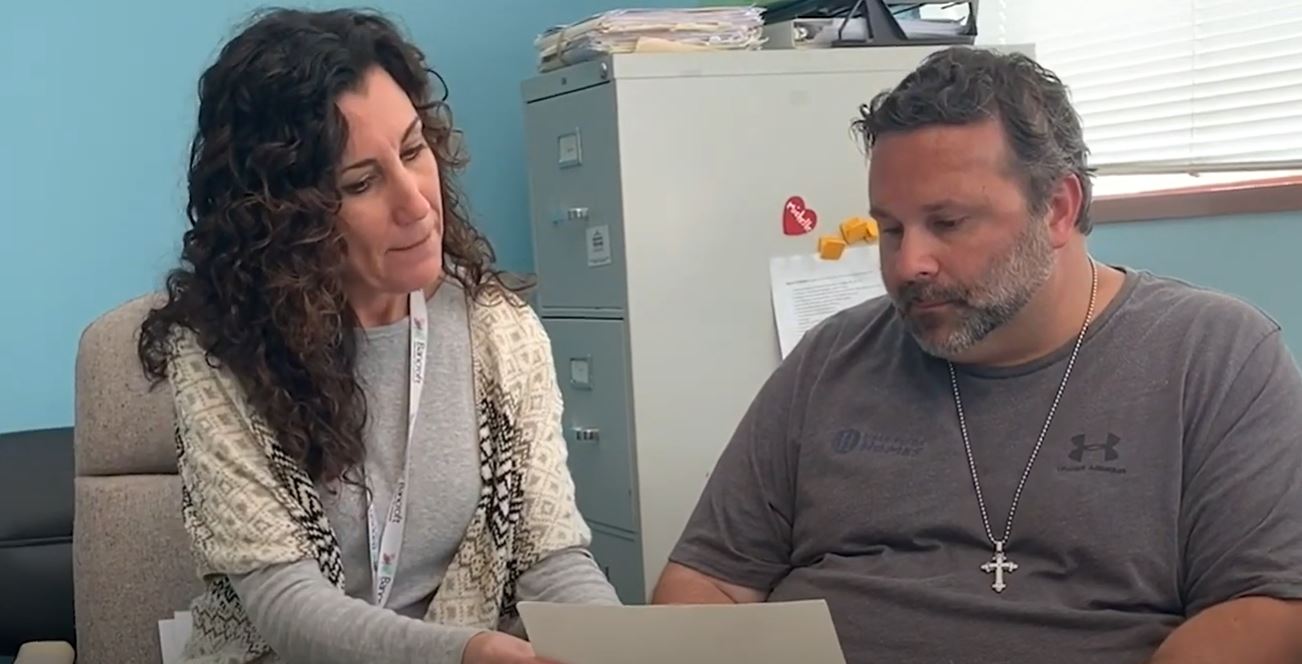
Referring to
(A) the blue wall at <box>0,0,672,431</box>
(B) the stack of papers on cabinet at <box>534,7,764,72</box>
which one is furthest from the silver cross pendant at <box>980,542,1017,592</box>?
(A) the blue wall at <box>0,0,672,431</box>

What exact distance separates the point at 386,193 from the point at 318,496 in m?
0.30

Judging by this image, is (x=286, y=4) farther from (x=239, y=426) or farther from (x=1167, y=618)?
(x=1167, y=618)

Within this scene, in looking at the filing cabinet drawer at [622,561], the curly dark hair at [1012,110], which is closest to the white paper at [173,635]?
the filing cabinet drawer at [622,561]

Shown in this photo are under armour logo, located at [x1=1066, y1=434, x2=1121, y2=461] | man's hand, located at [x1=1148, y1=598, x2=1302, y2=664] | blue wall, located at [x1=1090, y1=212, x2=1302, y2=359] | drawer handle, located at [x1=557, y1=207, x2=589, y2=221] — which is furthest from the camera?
drawer handle, located at [x1=557, y1=207, x2=589, y2=221]

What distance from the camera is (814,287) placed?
2.16 metres

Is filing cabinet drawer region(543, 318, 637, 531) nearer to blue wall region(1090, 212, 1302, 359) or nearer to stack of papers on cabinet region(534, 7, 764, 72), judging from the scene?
stack of papers on cabinet region(534, 7, 764, 72)

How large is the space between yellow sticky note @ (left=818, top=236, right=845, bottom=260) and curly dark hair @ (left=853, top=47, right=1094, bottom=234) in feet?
1.90

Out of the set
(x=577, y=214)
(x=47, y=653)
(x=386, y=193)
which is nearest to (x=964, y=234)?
(x=386, y=193)

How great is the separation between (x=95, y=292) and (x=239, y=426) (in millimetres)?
1085

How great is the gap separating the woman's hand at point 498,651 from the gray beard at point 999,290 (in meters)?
0.56

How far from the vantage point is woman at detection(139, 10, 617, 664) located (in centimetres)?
136

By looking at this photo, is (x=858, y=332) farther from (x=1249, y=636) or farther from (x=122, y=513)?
(x=122, y=513)

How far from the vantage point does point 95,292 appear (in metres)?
2.35

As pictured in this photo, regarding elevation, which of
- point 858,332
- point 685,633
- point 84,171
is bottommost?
point 685,633
